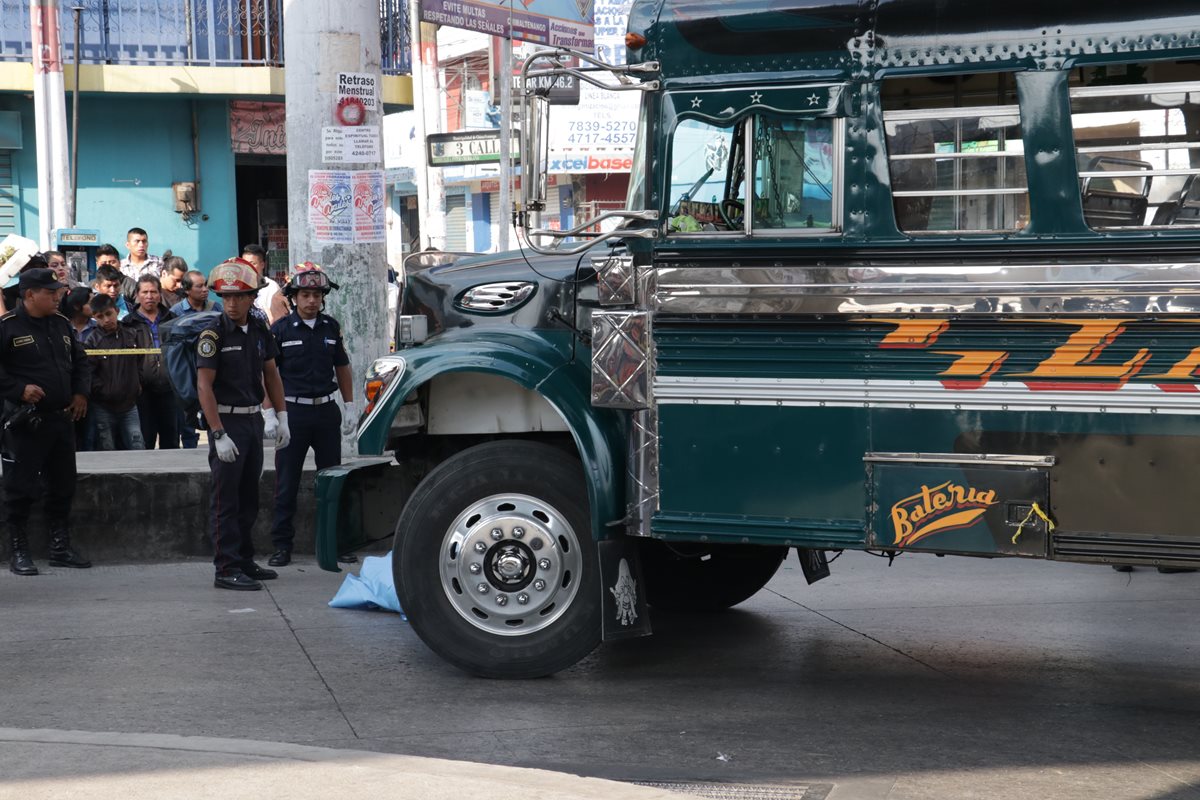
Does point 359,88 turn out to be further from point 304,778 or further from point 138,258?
point 304,778

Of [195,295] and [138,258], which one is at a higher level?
[138,258]

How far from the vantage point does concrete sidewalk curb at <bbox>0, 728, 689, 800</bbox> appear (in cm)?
462

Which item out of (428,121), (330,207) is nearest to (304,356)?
(330,207)

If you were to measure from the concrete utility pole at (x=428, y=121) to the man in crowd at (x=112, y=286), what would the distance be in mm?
13466

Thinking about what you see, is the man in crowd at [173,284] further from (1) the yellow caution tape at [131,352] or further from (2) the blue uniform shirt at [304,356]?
(2) the blue uniform shirt at [304,356]

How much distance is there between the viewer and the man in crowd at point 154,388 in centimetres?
1229

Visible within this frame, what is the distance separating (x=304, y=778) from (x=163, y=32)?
19349 millimetres

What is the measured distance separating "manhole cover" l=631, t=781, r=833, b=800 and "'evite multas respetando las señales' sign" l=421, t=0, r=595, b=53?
8499mm

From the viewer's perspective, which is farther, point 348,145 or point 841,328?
point 348,145

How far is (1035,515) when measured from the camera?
5688mm

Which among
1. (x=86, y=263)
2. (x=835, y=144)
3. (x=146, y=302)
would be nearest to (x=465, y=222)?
(x=86, y=263)

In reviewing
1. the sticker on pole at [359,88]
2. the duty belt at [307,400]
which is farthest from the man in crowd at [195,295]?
the duty belt at [307,400]

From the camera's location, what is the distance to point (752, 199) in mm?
6016

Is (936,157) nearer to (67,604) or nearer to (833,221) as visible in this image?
(833,221)
